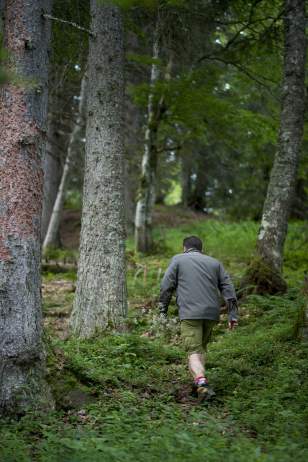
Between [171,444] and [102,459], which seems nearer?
[102,459]

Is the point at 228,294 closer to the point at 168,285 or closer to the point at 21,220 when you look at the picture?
the point at 168,285

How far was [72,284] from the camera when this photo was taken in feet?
47.4

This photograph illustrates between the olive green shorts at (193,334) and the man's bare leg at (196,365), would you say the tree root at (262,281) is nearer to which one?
the olive green shorts at (193,334)

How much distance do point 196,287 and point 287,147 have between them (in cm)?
492

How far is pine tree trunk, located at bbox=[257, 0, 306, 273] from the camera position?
11.3 meters

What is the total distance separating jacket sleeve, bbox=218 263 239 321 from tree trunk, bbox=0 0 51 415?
97.7 inches

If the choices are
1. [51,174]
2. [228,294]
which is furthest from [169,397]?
[51,174]

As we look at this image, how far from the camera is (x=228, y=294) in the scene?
7672mm

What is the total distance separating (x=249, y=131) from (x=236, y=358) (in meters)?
8.97

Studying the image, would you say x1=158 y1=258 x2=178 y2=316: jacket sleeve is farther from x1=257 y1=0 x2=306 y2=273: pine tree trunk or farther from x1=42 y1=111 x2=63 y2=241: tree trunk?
x1=42 y1=111 x2=63 y2=241: tree trunk

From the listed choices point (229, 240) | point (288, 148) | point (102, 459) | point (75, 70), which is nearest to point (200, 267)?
point (102, 459)

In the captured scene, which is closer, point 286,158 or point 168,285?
point 168,285

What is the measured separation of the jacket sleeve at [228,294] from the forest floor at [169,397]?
86 centimetres

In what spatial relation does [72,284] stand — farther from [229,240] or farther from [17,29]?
[17,29]
